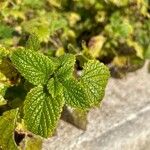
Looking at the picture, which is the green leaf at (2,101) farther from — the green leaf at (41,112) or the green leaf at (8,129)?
the green leaf at (41,112)

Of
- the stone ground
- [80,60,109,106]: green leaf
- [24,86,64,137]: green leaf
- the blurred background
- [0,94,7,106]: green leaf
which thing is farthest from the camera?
the blurred background

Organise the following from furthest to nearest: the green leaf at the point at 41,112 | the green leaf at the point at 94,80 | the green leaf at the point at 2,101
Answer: the green leaf at the point at 2,101 → the green leaf at the point at 94,80 → the green leaf at the point at 41,112

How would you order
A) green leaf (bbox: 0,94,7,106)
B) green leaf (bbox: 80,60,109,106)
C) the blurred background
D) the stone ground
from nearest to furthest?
green leaf (bbox: 80,60,109,106) < green leaf (bbox: 0,94,7,106) < the stone ground < the blurred background

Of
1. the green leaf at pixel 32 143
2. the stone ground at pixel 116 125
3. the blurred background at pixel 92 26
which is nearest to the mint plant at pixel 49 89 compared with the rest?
the green leaf at pixel 32 143

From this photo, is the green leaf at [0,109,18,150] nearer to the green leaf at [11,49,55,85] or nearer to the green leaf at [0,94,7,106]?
the green leaf at [0,94,7,106]

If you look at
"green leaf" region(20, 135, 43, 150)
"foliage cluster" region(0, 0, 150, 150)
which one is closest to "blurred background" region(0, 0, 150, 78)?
"foliage cluster" region(0, 0, 150, 150)

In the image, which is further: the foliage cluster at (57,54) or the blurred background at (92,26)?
the blurred background at (92,26)

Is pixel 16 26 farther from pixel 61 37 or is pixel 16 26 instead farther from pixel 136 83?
pixel 136 83
